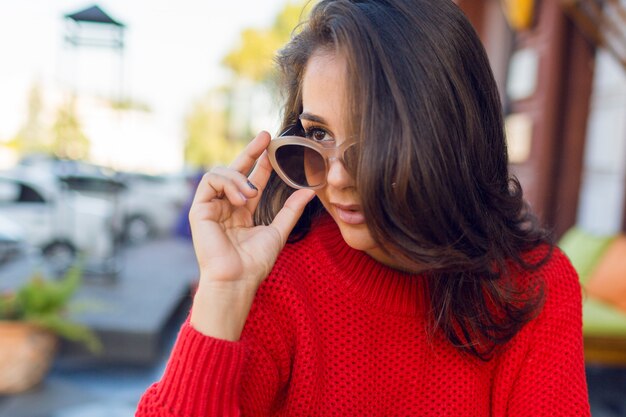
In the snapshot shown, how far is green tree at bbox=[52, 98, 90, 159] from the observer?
6.09 m

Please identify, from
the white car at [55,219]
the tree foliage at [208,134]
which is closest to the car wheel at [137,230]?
the white car at [55,219]

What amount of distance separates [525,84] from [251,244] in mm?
6067

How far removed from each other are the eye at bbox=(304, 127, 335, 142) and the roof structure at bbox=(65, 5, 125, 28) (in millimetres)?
5284

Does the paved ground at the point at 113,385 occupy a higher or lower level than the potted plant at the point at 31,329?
lower

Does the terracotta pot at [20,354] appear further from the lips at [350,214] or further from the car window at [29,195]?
the car window at [29,195]

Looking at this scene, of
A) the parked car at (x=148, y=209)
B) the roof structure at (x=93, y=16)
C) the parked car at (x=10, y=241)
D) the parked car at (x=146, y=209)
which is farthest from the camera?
the parked car at (x=148, y=209)

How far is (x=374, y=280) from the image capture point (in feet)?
4.59

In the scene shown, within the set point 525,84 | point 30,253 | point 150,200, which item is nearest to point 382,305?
point 525,84

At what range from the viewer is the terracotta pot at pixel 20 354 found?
3.71 metres

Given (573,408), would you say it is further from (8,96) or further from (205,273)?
(8,96)

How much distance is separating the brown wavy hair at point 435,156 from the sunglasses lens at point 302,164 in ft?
0.38

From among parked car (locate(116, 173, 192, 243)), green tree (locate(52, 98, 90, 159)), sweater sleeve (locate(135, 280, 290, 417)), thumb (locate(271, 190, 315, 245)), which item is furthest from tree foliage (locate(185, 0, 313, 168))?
sweater sleeve (locate(135, 280, 290, 417))

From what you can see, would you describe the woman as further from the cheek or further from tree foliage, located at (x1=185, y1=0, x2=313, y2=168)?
→ tree foliage, located at (x1=185, y1=0, x2=313, y2=168)

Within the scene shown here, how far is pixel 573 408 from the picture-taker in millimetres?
1328
